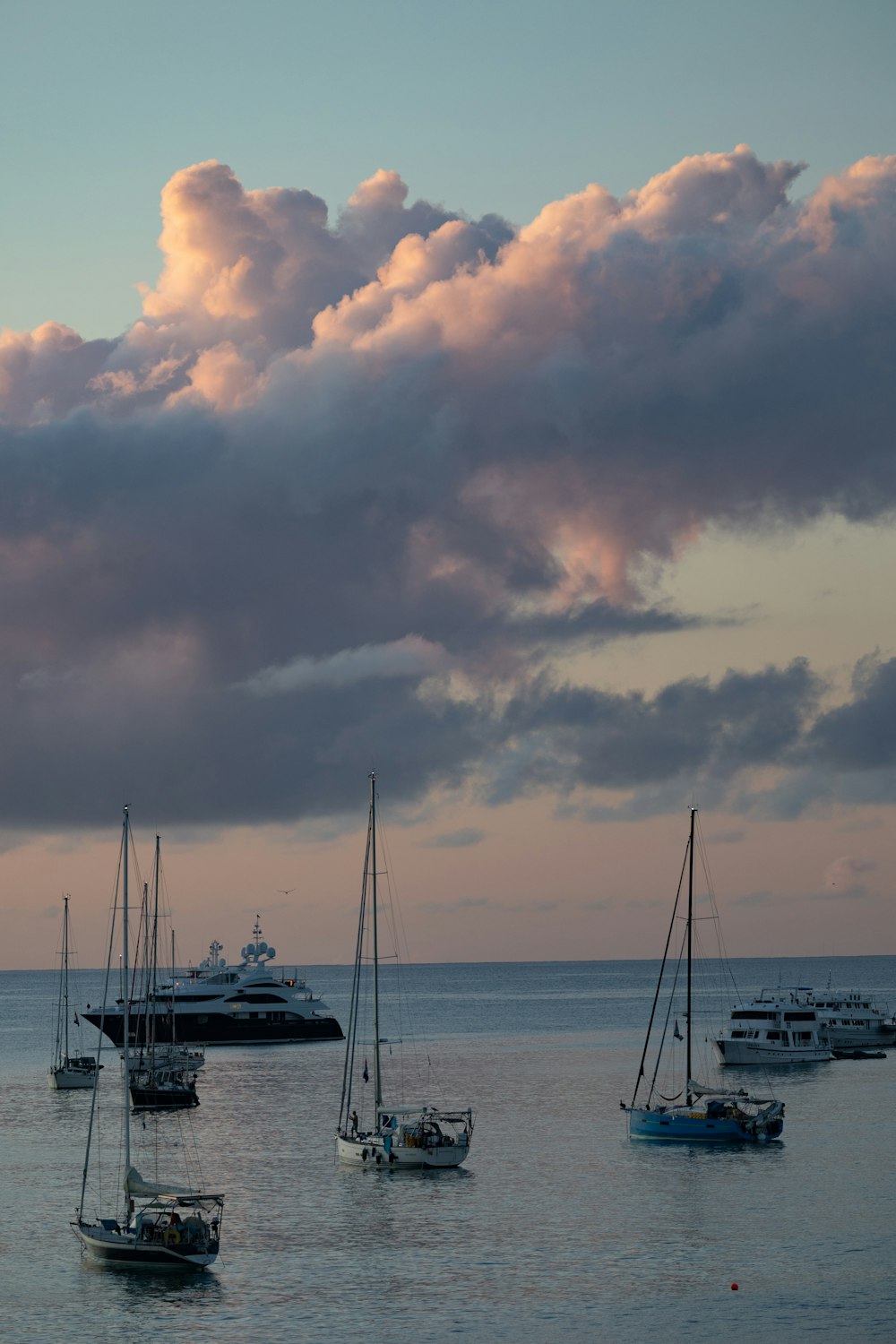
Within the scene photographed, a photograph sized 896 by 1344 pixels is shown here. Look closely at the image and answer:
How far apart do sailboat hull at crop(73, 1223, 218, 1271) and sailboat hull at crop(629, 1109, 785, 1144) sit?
3688 centimetres

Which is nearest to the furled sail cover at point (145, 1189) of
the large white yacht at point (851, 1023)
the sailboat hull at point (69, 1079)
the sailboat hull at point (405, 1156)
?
the sailboat hull at point (405, 1156)

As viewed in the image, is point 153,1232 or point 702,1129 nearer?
point 153,1232

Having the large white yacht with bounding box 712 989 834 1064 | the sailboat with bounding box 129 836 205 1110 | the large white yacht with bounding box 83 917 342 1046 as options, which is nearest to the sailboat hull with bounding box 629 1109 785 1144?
the sailboat with bounding box 129 836 205 1110

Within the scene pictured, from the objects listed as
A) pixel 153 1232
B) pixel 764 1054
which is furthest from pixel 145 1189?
pixel 764 1054

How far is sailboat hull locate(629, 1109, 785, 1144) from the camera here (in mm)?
89000

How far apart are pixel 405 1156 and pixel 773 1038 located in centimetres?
7216

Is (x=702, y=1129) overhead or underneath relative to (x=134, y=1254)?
overhead

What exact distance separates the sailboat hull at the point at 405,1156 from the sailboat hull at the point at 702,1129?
14.2 metres

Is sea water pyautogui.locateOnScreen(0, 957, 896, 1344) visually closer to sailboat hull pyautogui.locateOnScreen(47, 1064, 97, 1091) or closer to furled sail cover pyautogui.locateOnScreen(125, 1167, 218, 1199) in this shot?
furled sail cover pyautogui.locateOnScreen(125, 1167, 218, 1199)

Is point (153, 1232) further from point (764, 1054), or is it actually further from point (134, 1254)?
point (764, 1054)

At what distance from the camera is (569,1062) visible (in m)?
148

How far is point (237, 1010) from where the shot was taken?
17512 cm

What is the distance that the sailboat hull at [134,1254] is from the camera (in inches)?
2295

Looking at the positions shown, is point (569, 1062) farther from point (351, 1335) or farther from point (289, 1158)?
point (351, 1335)
